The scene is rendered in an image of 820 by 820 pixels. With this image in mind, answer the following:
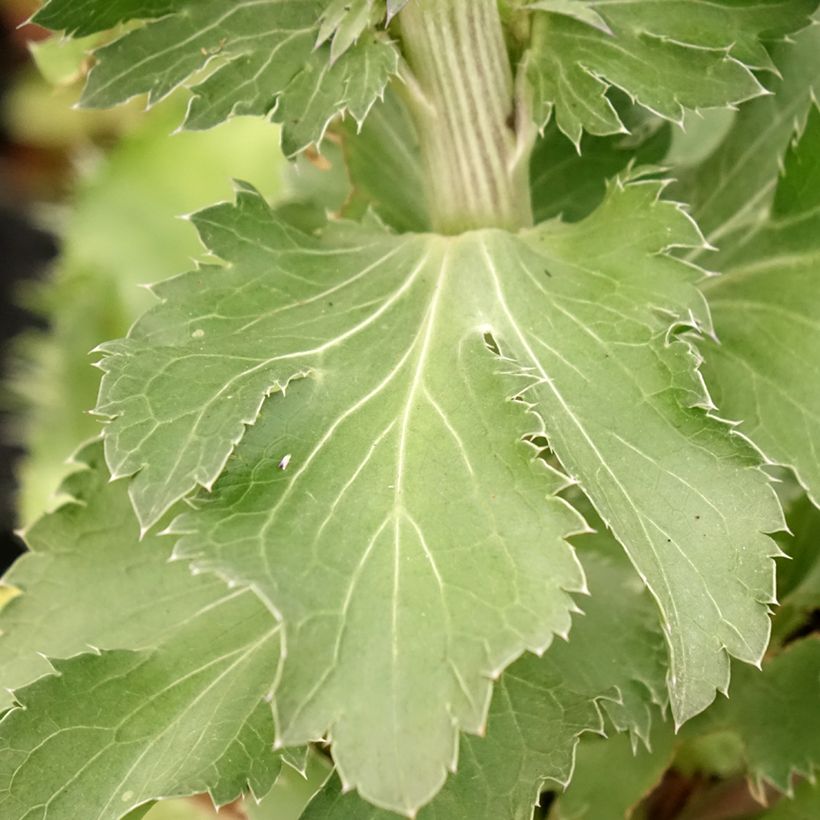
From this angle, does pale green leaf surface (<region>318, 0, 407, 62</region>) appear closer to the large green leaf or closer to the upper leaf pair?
the upper leaf pair

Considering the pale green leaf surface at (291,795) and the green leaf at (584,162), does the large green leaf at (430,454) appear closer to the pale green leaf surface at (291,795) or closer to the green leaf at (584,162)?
the green leaf at (584,162)

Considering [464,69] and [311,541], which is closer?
[311,541]

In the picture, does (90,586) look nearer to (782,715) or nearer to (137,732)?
(137,732)

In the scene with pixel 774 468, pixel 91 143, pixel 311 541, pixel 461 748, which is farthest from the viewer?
pixel 91 143


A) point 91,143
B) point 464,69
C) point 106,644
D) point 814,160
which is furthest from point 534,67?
point 91,143

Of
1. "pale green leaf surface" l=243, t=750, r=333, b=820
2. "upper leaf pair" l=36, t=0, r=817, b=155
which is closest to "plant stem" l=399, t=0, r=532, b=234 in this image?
"upper leaf pair" l=36, t=0, r=817, b=155

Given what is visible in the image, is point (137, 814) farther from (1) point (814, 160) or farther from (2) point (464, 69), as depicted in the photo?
(1) point (814, 160)

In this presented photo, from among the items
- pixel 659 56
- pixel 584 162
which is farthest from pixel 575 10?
pixel 584 162
